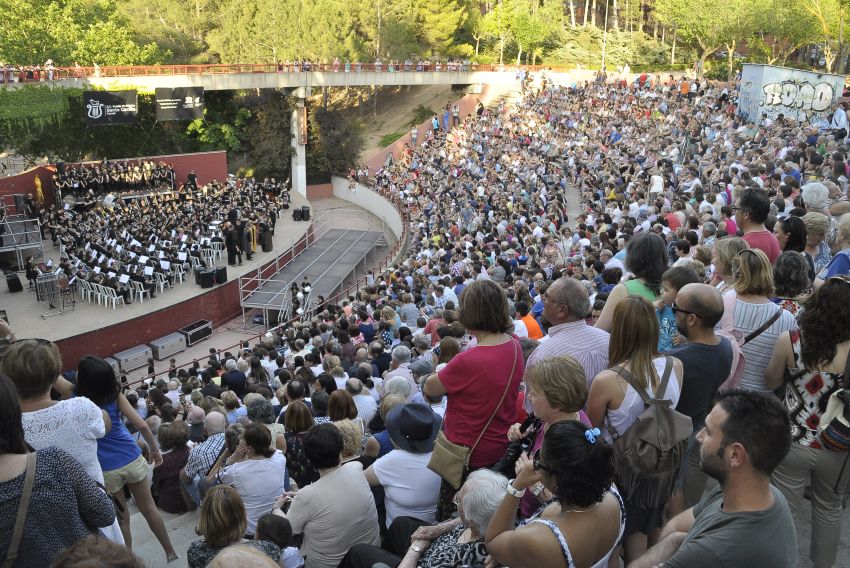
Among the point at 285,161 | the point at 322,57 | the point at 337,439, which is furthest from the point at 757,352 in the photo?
the point at 322,57

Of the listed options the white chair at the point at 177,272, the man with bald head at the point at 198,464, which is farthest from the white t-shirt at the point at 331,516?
the white chair at the point at 177,272

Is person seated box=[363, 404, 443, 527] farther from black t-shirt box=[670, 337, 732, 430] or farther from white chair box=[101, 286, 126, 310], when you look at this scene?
white chair box=[101, 286, 126, 310]

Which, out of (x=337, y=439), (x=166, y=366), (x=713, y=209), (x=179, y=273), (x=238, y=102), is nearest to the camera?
(x=337, y=439)

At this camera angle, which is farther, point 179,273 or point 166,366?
point 179,273

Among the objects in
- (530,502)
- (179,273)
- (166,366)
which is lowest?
(166,366)

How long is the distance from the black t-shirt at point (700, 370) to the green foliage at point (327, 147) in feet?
132

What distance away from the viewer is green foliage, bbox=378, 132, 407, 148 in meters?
46.0

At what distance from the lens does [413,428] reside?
14.6ft

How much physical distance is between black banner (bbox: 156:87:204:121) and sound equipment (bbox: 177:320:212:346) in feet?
47.2

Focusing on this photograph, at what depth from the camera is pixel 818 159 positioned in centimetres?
1383

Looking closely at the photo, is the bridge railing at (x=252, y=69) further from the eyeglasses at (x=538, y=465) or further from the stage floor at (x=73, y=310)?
the eyeglasses at (x=538, y=465)

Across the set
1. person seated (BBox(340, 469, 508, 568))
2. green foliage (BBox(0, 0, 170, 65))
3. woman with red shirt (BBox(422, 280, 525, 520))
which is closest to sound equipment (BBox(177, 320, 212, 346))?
woman with red shirt (BBox(422, 280, 525, 520))

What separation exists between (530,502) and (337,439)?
123 centimetres

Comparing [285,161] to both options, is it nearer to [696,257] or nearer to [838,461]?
[696,257]
